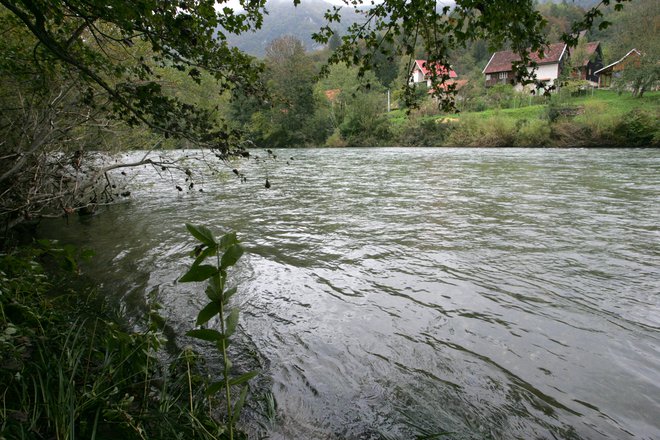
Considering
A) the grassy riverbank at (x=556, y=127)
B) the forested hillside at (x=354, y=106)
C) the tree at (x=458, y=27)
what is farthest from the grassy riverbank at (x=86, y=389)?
the forested hillside at (x=354, y=106)

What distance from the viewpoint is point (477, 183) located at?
620 inches

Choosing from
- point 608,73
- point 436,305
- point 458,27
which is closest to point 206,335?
point 458,27

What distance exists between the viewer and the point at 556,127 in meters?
33.0

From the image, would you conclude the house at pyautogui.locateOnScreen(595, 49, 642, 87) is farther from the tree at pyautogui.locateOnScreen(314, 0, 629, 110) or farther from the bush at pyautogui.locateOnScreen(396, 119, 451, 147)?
the tree at pyautogui.locateOnScreen(314, 0, 629, 110)

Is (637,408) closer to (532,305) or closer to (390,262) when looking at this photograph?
(532,305)

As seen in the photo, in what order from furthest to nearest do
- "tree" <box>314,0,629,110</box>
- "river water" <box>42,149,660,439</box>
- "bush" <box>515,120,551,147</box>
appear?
1. "bush" <box>515,120,551,147</box>
2. "tree" <box>314,0,629,110</box>
3. "river water" <box>42,149,660,439</box>

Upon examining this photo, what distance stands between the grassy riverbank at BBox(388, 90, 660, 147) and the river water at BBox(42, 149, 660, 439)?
1447 cm

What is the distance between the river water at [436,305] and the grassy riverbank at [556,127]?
47.5 ft

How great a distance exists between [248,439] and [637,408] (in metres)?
3.25

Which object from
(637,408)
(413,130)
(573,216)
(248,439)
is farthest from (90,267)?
(413,130)

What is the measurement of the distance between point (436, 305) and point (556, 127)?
1334 inches

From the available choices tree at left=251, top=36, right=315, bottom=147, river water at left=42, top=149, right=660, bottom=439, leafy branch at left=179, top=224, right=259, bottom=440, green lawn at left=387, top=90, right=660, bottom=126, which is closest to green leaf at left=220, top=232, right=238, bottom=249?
leafy branch at left=179, top=224, right=259, bottom=440

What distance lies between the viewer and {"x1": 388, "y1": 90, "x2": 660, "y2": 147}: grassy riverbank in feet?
96.5

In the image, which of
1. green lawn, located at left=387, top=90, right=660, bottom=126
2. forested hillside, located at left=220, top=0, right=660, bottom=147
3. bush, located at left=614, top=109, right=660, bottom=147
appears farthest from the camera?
forested hillside, located at left=220, top=0, right=660, bottom=147
